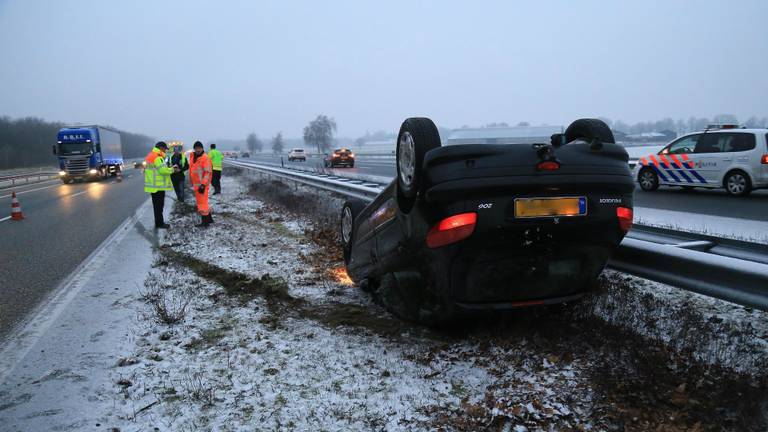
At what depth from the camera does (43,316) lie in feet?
14.9

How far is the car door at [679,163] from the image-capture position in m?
11.4

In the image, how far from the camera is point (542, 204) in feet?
8.81

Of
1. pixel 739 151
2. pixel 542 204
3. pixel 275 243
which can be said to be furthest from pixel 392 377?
pixel 739 151

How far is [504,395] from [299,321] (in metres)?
2.02

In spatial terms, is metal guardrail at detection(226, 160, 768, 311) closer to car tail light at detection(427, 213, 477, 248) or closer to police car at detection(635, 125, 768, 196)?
car tail light at detection(427, 213, 477, 248)

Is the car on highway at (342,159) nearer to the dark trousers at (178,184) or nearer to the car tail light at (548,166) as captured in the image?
the dark trousers at (178,184)

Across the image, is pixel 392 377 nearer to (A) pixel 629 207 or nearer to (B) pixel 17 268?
(A) pixel 629 207

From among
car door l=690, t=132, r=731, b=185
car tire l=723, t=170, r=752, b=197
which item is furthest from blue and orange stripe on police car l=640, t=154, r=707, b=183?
car tire l=723, t=170, r=752, b=197

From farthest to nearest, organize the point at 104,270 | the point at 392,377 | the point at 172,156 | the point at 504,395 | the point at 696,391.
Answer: the point at 172,156, the point at 104,270, the point at 392,377, the point at 504,395, the point at 696,391

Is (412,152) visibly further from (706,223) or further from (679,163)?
(679,163)

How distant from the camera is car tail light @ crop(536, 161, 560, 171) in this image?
2660 mm

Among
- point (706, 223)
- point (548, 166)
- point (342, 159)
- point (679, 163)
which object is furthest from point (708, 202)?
point (342, 159)

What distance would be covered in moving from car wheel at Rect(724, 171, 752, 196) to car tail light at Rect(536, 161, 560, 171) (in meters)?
10.3

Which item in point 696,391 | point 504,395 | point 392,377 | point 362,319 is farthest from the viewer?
point 362,319
